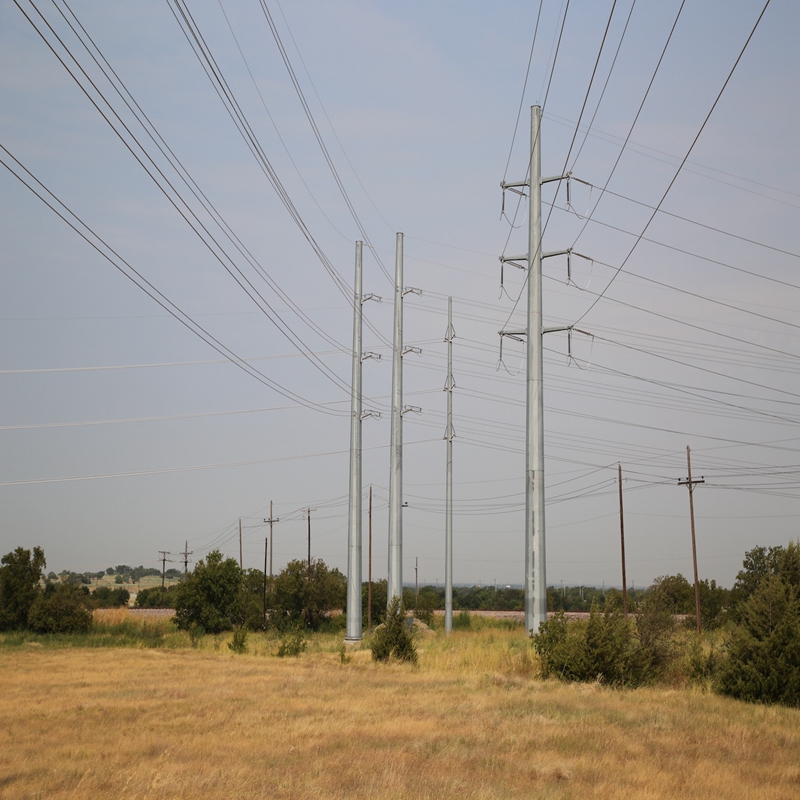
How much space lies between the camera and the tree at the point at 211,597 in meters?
51.7

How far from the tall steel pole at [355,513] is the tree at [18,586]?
26.7m

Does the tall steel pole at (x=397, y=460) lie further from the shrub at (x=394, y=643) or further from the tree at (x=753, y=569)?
the tree at (x=753, y=569)

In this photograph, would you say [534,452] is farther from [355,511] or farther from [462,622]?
[462,622]

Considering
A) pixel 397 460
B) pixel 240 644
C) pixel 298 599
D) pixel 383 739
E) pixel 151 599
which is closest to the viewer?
pixel 383 739

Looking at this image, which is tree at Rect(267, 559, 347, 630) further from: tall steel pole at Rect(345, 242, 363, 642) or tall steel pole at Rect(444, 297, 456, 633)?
tall steel pole at Rect(345, 242, 363, 642)

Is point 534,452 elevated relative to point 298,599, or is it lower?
elevated

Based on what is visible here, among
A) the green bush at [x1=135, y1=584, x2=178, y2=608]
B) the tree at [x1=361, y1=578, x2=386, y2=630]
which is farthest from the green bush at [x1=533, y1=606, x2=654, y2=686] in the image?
the green bush at [x1=135, y1=584, x2=178, y2=608]

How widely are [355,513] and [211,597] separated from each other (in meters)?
25.4

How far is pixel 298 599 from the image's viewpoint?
5769cm

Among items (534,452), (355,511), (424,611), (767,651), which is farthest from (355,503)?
(424,611)

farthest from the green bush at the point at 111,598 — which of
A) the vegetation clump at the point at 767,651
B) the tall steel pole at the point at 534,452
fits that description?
the vegetation clump at the point at 767,651

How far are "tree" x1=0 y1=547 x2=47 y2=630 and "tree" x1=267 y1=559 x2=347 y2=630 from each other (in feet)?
50.4

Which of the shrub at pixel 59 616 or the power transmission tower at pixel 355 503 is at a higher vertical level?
the power transmission tower at pixel 355 503

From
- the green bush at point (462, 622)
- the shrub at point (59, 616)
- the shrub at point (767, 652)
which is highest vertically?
the shrub at point (767, 652)
